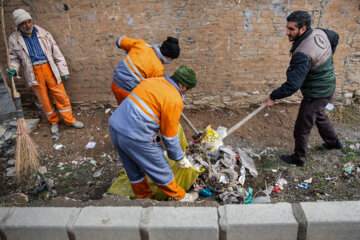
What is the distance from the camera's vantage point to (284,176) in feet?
11.3

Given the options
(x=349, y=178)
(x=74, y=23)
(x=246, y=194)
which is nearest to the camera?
(x=246, y=194)

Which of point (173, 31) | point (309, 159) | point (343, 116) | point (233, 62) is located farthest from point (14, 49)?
point (343, 116)

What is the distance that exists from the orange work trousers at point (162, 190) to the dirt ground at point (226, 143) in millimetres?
305

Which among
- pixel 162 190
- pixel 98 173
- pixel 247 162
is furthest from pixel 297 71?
pixel 98 173

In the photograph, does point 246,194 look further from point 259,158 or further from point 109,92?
point 109,92

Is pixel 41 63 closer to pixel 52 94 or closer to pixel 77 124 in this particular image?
Result: pixel 52 94

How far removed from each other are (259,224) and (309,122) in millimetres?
1755

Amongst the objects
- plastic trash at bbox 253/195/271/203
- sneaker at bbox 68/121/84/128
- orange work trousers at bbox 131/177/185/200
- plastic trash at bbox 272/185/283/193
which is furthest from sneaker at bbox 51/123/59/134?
plastic trash at bbox 272/185/283/193

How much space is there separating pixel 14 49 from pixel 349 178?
4900mm

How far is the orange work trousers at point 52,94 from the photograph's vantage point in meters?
4.34

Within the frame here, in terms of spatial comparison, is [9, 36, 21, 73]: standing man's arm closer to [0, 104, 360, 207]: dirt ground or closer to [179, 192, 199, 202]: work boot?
[0, 104, 360, 207]: dirt ground

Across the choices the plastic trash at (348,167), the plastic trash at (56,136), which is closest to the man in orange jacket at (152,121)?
the plastic trash at (348,167)

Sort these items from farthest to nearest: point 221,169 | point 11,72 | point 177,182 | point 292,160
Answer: point 11,72 → point 292,160 → point 221,169 → point 177,182

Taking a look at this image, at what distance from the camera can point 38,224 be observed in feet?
7.30
